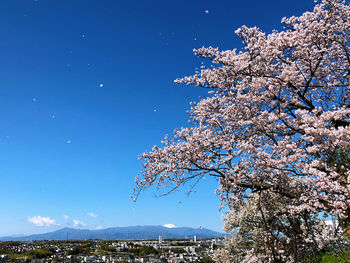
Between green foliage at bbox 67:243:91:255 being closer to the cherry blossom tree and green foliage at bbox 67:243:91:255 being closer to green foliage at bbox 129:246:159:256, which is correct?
green foliage at bbox 129:246:159:256

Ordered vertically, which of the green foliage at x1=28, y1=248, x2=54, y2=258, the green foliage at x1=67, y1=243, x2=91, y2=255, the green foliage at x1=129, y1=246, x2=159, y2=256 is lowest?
the green foliage at x1=129, y1=246, x2=159, y2=256

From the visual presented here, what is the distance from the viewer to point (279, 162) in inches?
241

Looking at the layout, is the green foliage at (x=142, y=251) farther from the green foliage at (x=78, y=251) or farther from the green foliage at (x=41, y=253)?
the green foliage at (x=41, y=253)

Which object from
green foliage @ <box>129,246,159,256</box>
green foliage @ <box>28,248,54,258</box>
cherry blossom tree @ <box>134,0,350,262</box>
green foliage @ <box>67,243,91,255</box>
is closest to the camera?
cherry blossom tree @ <box>134,0,350,262</box>

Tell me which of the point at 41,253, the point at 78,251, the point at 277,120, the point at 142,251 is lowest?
the point at 142,251

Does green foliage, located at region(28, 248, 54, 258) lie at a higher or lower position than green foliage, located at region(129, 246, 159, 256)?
higher

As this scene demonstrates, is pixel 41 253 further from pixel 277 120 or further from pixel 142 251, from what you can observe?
pixel 277 120

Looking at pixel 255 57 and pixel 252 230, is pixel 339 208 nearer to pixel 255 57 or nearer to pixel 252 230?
pixel 255 57

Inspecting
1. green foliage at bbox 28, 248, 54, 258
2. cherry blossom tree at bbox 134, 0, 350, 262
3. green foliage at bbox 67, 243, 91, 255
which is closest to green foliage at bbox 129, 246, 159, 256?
green foliage at bbox 67, 243, 91, 255

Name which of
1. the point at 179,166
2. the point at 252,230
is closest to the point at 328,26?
the point at 179,166

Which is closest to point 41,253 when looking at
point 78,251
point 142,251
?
point 78,251

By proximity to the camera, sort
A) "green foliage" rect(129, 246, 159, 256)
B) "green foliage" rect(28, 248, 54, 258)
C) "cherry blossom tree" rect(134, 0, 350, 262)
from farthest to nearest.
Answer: "green foliage" rect(129, 246, 159, 256) → "green foliage" rect(28, 248, 54, 258) → "cherry blossom tree" rect(134, 0, 350, 262)

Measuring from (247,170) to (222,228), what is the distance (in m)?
14.7

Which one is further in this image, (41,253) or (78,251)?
(78,251)
